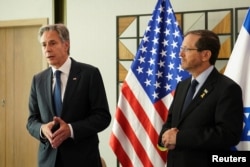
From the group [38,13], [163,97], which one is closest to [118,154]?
[163,97]

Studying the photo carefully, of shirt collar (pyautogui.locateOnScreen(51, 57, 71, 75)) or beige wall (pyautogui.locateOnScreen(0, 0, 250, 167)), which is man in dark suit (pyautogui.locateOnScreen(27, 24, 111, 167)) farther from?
beige wall (pyautogui.locateOnScreen(0, 0, 250, 167))

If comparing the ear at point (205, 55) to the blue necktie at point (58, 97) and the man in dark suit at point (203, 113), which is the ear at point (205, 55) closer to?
the man in dark suit at point (203, 113)

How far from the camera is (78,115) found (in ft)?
6.34

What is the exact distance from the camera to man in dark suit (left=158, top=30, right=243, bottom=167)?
1.68 m

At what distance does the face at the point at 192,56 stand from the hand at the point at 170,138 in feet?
1.16

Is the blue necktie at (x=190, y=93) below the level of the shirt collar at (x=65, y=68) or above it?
below

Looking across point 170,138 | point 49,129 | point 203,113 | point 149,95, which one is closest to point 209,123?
point 203,113

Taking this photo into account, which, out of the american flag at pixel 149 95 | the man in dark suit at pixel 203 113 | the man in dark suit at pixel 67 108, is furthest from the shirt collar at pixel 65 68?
the american flag at pixel 149 95

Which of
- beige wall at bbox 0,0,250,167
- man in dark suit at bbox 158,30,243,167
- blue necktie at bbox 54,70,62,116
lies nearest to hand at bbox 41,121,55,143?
blue necktie at bbox 54,70,62,116

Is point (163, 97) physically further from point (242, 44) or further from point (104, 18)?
point (104, 18)

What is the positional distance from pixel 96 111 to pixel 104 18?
1.98 m

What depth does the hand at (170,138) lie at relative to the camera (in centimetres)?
176

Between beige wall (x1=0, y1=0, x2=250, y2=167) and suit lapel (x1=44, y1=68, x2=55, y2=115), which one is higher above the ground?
beige wall (x1=0, y1=0, x2=250, y2=167)

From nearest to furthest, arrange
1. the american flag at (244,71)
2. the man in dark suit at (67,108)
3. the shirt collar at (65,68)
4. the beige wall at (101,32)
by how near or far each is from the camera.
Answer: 1. the man in dark suit at (67,108)
2. the shirt collar at (65,68)
3. the american flag at (244,71)
4. the beige wall at (101,32)
